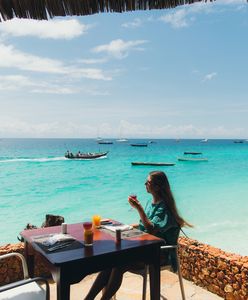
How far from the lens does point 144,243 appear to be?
2.72m

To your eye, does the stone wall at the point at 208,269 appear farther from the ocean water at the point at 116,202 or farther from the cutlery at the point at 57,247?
the ocean water at the point at 116,202

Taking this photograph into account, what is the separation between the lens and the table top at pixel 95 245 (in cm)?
242

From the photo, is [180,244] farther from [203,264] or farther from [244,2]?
[244,2]

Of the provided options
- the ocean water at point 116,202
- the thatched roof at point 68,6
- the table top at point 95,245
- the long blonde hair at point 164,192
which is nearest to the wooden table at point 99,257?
the table top at point 95,245

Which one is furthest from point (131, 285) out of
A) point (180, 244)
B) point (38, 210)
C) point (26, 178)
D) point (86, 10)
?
point (26, 178)

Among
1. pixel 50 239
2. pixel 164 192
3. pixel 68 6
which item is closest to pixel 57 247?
pixel 50 239

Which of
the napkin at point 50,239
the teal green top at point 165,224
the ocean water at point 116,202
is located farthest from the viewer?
the ocean water at point 116,202

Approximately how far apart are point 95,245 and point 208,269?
72.5 inches

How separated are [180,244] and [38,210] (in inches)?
578

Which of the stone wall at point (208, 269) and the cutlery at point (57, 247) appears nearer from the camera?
the cutlery at point (57, 247)

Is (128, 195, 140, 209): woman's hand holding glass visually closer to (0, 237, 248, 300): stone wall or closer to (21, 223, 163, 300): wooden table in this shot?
(21, 223, 163, 300): wooden table

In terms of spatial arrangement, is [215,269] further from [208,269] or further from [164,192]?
[164,192]

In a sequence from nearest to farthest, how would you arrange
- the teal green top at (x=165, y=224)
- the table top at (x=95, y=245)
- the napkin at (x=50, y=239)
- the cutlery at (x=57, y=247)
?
1. the table top at (x=95, y=245)
2. the cutlery at (x=57, y=247)
3. the napkin at (x=50, y=239)
4. the teal green top at (x=165, y=224)

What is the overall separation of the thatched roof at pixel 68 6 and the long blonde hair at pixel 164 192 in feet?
6.00
